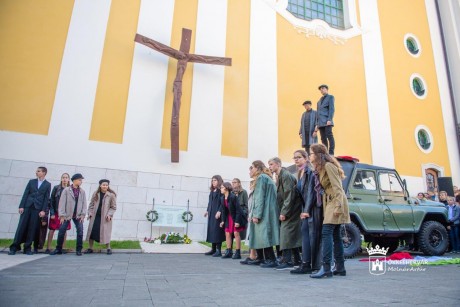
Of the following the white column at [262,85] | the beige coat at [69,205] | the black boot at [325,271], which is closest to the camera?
the black boot at [325,271]

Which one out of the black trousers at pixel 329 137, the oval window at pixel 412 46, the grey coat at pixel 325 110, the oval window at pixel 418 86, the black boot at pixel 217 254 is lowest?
the black boot at pixel 217 254

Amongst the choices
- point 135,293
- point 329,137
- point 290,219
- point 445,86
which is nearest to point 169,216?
point 329,137

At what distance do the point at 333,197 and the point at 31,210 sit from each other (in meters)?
6.15

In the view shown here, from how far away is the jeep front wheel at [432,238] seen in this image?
7.17m

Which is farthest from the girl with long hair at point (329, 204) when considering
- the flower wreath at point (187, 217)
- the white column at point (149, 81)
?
the white column at point (149, 81)

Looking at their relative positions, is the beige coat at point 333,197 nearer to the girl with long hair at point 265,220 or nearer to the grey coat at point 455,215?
the girl with long hair at point 265,220

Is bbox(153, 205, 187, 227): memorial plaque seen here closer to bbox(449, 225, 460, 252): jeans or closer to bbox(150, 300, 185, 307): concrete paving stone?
bbox(150, 300, 185, 307): concrete paving stone

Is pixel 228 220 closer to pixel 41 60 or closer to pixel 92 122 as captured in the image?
pixel 92 122

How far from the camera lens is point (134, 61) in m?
10.6

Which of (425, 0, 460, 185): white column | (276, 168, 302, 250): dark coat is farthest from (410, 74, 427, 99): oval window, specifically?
(276, 168, 302, 250): dark coat

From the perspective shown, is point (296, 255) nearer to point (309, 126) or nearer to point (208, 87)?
point (309, 126)

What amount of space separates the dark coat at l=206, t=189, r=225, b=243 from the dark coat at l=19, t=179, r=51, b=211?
3636mm

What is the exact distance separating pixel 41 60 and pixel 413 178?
14766 mm

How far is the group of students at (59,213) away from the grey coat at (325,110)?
5.85 metres
